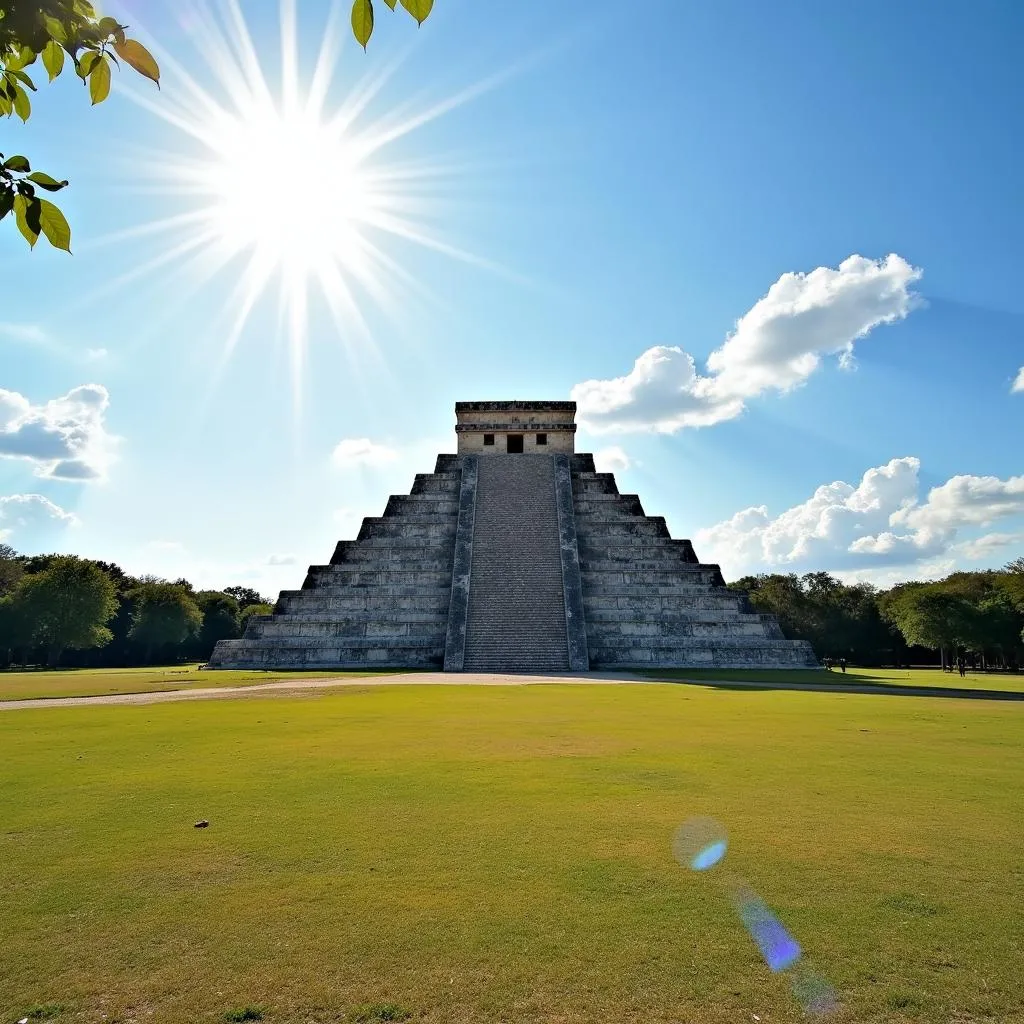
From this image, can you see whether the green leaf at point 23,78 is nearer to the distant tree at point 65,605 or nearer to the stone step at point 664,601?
the stone step at point 664,601

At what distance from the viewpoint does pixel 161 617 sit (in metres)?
48.8

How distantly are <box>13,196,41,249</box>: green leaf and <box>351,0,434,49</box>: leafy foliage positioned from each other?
1.14 m

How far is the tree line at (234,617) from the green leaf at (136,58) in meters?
43.1

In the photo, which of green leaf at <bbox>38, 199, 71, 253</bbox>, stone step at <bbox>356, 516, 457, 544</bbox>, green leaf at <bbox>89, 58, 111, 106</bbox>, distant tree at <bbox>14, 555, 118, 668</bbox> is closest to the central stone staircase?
stone step at <bbox>356, 516, 457, 544</bbox>

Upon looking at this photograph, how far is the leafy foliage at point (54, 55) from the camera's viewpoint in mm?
2020

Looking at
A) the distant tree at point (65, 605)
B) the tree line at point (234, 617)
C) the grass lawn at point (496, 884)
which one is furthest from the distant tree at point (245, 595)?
the grass lawn at point (496, 884)

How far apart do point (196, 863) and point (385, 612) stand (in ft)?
80.3

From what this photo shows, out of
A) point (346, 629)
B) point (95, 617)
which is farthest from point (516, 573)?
point (95, 617)

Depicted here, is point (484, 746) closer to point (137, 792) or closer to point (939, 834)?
point (137, 792)

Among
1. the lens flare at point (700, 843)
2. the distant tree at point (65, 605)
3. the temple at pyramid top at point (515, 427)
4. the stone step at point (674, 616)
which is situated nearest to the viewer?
the lens flare at point (700, 843)

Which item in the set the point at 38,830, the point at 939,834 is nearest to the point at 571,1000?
the point at 939,834

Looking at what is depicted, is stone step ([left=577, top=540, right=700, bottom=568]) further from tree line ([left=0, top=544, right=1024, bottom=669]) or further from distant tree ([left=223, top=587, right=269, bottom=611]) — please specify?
distant tree ([left=223, top=587, right=269, bottom=611])

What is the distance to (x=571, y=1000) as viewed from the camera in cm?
243

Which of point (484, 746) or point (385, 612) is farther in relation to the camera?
point (385, 612)
